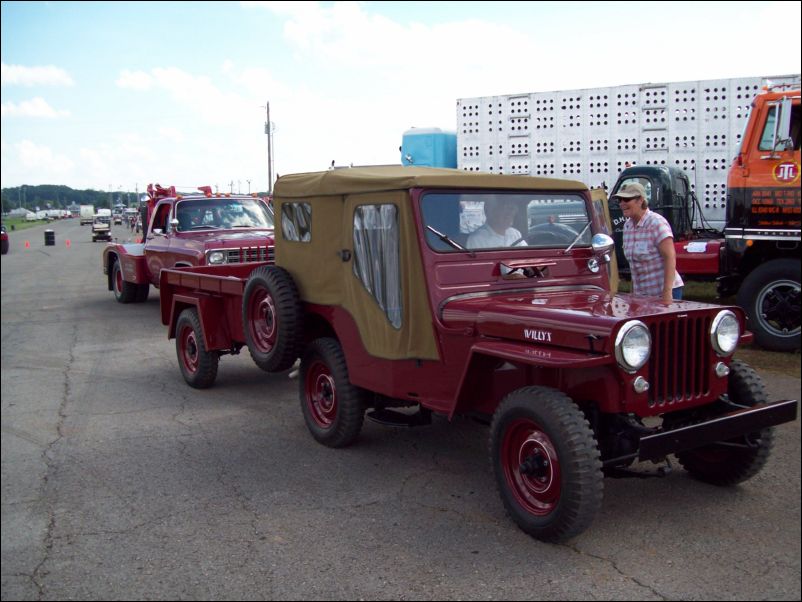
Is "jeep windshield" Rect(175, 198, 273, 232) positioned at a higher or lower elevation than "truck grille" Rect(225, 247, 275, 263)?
higher

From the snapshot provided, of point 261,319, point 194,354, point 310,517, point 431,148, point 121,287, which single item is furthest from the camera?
point 431,148

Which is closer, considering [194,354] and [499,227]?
[499,227]

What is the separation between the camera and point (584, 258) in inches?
201

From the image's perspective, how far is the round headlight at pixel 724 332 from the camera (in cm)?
399

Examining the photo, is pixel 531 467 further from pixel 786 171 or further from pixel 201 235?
pixel 201 235

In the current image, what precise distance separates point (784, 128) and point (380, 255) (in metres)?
5.32

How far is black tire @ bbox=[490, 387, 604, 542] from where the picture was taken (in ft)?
11.8

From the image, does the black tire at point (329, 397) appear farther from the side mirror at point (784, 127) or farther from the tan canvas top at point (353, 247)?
the side mirror at point (784, 127)

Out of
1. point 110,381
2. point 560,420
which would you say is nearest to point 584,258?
point 560,420

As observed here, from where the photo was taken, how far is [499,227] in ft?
16.1

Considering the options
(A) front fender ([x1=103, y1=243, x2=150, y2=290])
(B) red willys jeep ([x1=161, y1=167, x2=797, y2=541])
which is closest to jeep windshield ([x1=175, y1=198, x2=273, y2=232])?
(A) front fender ([x1=103, y1=243, x2=150, y2=290])

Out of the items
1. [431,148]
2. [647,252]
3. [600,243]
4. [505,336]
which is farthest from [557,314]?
[431,148]

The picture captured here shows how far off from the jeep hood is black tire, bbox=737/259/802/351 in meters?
4.14

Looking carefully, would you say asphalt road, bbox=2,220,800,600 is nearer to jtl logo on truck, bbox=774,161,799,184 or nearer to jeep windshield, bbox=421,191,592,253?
jeep windshield, bbox=421,191,592,253
